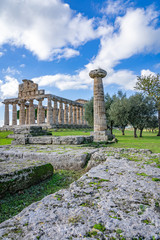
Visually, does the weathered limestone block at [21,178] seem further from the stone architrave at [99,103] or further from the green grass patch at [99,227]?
the stone architrave at [99,103]

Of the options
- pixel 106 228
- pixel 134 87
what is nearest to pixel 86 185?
pixel 106 228

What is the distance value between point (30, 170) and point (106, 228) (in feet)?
7.17

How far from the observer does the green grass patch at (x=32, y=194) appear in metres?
2.14

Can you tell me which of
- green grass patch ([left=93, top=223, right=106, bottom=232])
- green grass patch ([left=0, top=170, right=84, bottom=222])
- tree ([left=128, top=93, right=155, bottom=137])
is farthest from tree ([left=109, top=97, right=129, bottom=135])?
green grass patch ([left=93, top=223, right=106, bottom=232])

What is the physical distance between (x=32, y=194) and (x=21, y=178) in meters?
0.34

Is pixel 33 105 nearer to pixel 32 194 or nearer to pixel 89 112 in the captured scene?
pixel 89 112

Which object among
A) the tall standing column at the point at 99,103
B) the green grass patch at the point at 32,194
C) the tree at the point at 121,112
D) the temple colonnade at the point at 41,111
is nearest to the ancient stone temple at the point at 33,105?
the temple colonnade at the point at 41,111

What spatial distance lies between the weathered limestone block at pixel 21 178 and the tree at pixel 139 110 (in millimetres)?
19804

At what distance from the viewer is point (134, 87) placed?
521 inches

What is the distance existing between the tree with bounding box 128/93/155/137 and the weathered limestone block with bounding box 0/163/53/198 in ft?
65.0

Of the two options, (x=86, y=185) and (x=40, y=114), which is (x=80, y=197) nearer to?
(x=86, y=185)

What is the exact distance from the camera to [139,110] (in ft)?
70.8

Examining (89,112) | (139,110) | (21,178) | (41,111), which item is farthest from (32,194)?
(41,111)

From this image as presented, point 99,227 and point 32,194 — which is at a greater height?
point 99,227
